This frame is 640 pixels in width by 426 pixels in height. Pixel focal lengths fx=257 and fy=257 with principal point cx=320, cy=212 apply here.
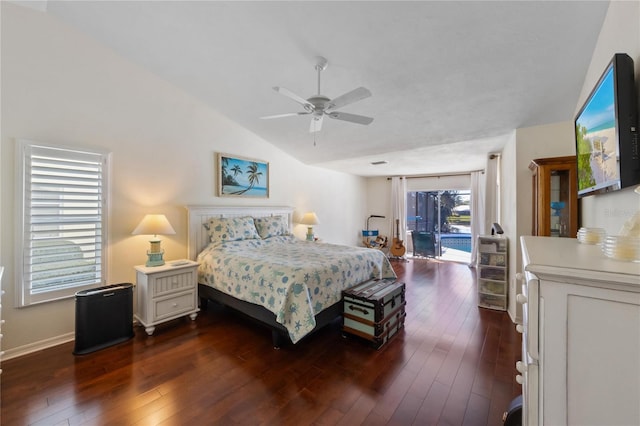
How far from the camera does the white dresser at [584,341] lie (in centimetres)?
63

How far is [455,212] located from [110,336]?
699 cm

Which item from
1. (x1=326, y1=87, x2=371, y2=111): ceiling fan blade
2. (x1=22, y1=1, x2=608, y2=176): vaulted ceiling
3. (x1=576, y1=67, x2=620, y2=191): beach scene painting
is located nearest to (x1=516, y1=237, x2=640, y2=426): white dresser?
(x1=576, y1=67, x2=620, y2=191): beach scene painting

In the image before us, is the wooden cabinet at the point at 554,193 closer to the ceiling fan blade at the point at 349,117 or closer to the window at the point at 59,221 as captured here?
the ceiling fan blade at the point at 349,117

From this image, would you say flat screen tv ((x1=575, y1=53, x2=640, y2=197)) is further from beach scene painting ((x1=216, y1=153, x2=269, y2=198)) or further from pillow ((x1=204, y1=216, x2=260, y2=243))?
beach scene painting ((x1=216, y1=153, x2=269, y2=198))

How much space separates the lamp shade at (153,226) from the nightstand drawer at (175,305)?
73 cm

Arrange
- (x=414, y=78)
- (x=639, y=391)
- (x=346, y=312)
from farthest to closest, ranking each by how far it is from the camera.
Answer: (x=346, y=312), (x=414, y=78), (x=639, y=391)

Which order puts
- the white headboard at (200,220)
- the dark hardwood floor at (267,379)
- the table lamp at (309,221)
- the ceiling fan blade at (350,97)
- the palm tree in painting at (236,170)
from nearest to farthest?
the dark hardwood floor at (267,379)
the ceiling fan blade at (350,97)
the white headboard at (200,220)
the palm tree in painting at (236,170)
the table lamp at (309,221)

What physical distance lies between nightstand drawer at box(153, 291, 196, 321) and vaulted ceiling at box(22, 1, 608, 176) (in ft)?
8.20

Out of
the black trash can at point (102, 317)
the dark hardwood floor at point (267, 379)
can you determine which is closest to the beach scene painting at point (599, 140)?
the dark hardwood floor at point (267, 379)

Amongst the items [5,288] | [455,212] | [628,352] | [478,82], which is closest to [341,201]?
[455,212]

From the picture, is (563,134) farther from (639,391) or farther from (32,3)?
(32,3)

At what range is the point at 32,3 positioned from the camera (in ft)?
7.54

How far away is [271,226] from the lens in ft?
13.5

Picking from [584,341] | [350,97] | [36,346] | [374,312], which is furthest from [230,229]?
[584,341]
